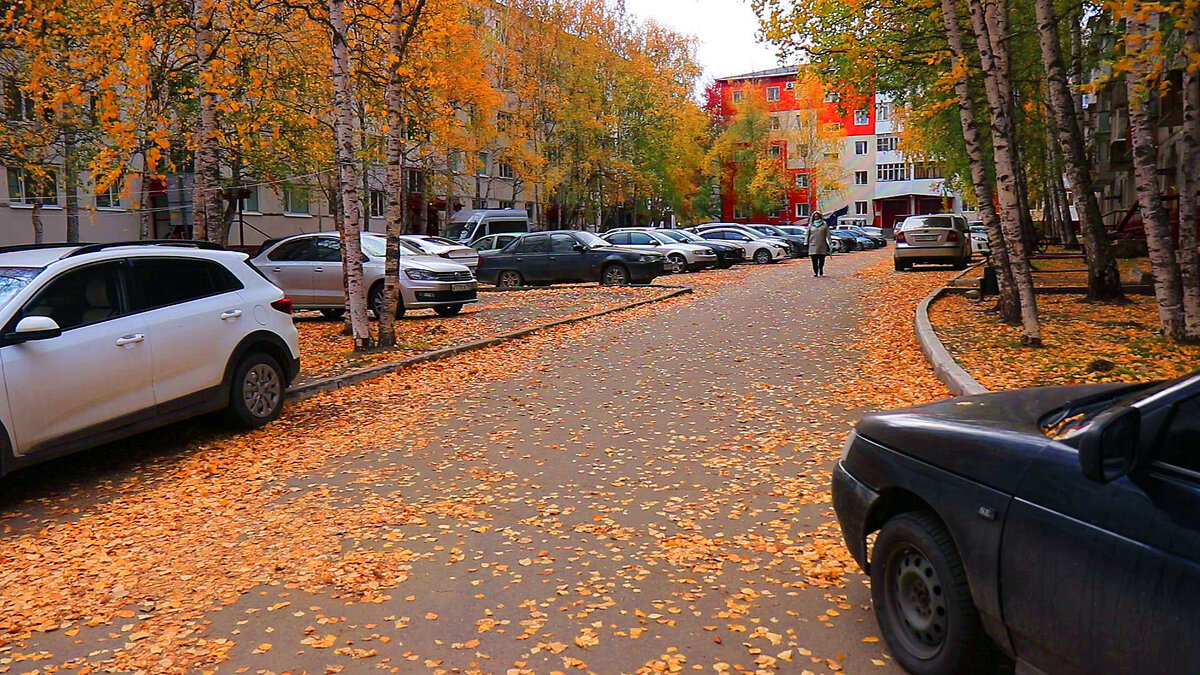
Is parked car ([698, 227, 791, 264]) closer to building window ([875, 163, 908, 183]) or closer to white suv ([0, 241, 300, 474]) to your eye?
white suv ([0, 241, 300, 474])

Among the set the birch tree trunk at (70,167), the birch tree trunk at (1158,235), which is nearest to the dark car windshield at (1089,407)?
the birch tree trunk at (1158,235)

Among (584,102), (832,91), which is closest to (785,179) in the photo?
(584,102)

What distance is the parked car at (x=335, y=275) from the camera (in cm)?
1780

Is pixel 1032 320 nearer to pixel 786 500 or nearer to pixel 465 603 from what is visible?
pixel 786 500

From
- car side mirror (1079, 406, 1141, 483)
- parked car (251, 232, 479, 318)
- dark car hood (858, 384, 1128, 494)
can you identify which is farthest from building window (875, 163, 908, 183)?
car side mirror (1079, 406, 1141, 483)

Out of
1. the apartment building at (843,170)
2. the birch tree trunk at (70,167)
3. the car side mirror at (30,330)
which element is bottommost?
the car side mirror at (30,330)

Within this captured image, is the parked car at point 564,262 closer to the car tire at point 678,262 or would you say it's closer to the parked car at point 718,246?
the car tire at point 678,262

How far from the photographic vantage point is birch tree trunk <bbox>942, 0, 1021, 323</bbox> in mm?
12688

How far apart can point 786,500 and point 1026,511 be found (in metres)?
3.33

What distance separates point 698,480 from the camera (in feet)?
23.2

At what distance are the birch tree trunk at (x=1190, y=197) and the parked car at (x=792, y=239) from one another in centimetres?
3318

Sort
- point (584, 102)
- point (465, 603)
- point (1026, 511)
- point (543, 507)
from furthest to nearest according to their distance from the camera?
point (584, 102), point (543, 507), point (465, 603), point (1026, 511)

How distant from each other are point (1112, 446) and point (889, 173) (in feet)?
315

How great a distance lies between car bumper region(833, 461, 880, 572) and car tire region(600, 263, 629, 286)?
73.2 ft
